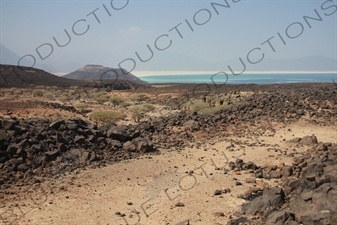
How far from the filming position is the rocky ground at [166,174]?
19.3ft

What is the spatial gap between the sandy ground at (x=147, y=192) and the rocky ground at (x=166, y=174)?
0.02 m

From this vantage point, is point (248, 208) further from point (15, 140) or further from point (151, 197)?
point (15, 140)

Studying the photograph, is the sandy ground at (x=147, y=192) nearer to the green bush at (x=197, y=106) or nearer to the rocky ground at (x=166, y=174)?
the rocky ground at (x=166, y=174)

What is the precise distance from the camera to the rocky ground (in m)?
5.88

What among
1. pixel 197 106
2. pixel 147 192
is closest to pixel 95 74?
pixel 197 106

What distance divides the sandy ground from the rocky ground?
21 millimetres

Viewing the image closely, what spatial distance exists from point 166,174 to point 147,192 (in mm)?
1294

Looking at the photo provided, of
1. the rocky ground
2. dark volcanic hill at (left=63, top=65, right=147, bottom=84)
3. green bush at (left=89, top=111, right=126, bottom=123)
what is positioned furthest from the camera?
dark volcanic hill at (left=63, top=65, right=147, bottom=84)

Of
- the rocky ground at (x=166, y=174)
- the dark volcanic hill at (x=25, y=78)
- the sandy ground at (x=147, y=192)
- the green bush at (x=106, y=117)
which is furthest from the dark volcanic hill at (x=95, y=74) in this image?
the sandy ground at (x=147, y=192)

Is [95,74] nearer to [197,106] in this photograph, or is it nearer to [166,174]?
[197,106]

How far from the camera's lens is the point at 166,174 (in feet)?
27.6

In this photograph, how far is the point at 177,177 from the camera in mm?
8203

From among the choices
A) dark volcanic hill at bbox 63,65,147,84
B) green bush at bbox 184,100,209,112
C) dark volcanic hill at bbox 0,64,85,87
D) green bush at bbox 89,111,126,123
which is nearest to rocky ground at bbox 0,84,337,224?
green bush at bbox 89,111,126,123

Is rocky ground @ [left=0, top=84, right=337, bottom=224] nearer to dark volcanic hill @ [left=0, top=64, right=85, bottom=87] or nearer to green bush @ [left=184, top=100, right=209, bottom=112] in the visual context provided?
green bush @ [left=184, top=100, right=209, bottom=112]
